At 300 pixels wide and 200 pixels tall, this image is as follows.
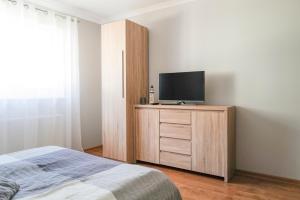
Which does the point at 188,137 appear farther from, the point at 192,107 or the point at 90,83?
the point at 90,83

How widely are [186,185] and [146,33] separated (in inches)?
103

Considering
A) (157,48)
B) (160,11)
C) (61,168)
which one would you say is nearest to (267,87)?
(157,48)

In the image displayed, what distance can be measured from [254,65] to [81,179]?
262cm

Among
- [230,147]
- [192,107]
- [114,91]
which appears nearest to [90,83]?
[114,91]

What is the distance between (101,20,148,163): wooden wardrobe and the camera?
3.39 meters

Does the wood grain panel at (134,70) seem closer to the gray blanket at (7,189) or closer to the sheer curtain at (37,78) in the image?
the sheer curtain at (37,78)

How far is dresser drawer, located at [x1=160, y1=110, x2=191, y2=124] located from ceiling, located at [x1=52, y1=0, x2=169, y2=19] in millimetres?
1924

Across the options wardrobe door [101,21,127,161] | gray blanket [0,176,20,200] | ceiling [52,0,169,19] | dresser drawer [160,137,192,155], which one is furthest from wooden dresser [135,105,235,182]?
gray blanket [0,176,20,200]

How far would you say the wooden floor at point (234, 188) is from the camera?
2279mm

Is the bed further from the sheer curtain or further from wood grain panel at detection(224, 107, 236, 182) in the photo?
the sheer curtain

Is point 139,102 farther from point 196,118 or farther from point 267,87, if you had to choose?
point 267,87

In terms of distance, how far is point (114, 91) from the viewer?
3.53 m

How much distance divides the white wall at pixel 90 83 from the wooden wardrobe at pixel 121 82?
2.24 feet

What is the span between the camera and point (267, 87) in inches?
109
